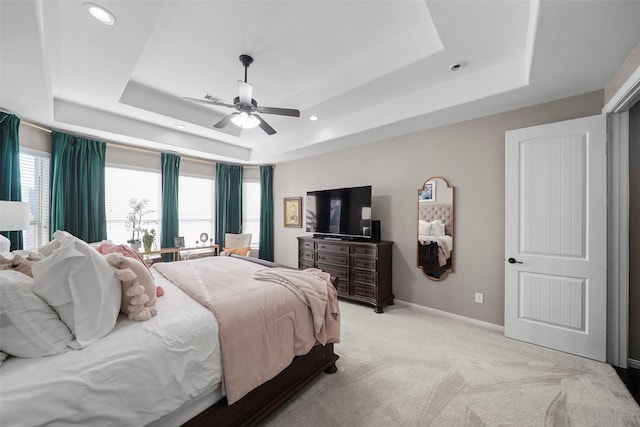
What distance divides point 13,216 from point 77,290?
2117 millimetres

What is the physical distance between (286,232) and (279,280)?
11.5 feet

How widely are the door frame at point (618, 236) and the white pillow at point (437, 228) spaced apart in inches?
57.5

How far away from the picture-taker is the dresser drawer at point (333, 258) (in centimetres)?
384

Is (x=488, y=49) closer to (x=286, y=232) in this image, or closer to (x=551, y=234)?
(x=551, y=234)

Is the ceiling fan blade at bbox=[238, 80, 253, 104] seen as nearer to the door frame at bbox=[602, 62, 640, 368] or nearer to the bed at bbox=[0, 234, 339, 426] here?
the bed at bbox=[0, 234, 339, 426]

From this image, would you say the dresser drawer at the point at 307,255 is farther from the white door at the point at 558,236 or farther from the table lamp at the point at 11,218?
the table lamp at the point at 11,218

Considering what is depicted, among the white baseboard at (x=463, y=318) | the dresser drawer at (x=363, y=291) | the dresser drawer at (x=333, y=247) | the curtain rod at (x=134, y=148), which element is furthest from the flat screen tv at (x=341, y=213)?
the curtain rod at (x=134, y=148)

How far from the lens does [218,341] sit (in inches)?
56.5

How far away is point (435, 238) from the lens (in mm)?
3395

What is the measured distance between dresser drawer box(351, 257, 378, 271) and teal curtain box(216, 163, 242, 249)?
3.07 metres

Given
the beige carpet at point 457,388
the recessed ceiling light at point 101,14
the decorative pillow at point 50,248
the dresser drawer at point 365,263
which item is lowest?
the beige carpet at point 457,388

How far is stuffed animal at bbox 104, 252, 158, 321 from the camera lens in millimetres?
1416

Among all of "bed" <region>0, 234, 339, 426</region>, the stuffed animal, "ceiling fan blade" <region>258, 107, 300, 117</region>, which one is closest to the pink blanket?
"bed" <region>0, 234, 339, 426</region>

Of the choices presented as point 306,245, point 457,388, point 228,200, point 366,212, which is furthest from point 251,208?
point 457,388
